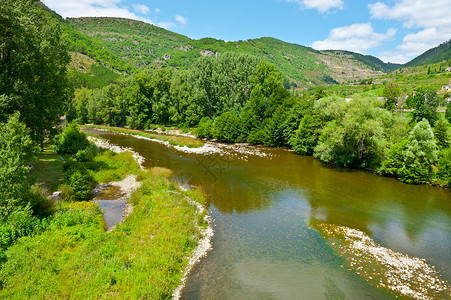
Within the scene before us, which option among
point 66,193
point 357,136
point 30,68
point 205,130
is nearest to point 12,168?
point 66,193

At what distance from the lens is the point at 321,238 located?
58.4 feet

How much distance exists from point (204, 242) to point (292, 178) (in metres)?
19.5

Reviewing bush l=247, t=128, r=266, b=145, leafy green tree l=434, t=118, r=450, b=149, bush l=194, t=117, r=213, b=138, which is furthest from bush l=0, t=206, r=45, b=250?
bush l=194, t=117, r=213, b=138

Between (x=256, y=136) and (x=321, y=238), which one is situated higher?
(x=256, y=136)

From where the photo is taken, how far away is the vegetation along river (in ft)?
42.3

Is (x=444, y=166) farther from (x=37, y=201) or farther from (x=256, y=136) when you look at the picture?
(x=37, y=201)

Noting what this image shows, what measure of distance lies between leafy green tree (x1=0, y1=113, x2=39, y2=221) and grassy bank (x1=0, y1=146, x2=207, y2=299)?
7.32 ft

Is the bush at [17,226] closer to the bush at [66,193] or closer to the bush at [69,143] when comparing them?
the bush at [66,193]

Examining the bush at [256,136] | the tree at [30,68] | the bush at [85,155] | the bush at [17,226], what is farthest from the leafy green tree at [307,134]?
the bush at [17,226]

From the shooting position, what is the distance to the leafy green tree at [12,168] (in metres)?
13.9

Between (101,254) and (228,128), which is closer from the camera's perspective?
(101,254)

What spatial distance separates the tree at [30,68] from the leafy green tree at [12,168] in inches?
211

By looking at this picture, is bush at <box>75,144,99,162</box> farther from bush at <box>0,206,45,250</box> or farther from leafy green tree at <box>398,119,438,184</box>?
leafy green tree at <box>398,119,438,184</box>

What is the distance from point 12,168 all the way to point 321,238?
2089 centimetres
